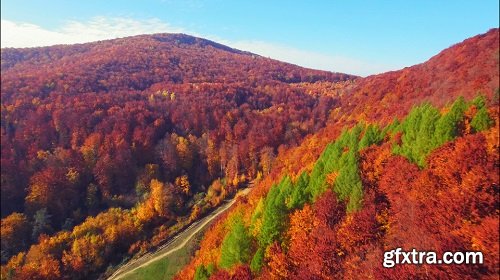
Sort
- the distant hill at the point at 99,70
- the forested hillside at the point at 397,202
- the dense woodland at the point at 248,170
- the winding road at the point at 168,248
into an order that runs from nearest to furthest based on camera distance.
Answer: the forested hillside at the point at 397,202 < the dense woodland at the point at 248,170 < the winding road at the point at 168,248 < the distant hill at the point at 99,70

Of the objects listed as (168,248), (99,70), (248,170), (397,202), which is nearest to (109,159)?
(248,170)

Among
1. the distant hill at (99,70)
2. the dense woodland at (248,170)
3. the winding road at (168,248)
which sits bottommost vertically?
the winding road at (168,248)

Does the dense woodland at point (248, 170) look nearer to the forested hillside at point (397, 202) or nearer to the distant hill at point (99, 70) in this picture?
the forested hillside at point (397, 202)

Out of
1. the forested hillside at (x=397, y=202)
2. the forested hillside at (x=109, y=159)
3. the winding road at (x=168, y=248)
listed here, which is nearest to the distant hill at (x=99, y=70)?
the forested hillside at (x=109, y=159)

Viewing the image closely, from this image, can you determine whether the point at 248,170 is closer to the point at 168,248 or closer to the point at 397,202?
the point at 168,248

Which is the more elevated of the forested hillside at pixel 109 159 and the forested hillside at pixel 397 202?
the forested hillside at pixel 397 202

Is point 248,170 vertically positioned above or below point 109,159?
below
